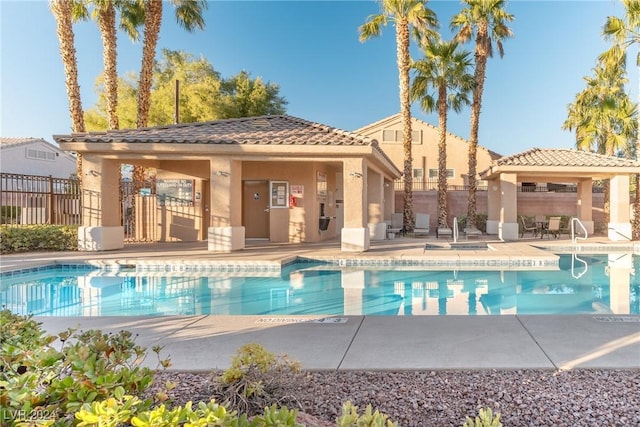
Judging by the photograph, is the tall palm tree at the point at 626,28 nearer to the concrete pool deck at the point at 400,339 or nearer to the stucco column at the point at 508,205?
the stucco column at the point at 508,205

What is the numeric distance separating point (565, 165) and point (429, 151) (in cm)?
1648

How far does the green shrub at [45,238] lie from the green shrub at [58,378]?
13.6m

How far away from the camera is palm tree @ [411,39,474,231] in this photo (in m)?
20.7

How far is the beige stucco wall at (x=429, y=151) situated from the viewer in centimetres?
3409

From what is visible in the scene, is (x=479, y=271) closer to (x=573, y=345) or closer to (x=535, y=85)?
(x=573, y=345)

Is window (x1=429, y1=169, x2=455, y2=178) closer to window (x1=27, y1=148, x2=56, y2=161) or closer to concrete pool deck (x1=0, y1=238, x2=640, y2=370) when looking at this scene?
concrete pool deck (x1=0, y1=238, x2=640, y2=370)

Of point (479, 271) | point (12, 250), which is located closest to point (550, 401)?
point (479, 271)

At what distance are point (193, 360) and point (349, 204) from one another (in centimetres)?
1037

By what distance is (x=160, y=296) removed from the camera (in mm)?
9203

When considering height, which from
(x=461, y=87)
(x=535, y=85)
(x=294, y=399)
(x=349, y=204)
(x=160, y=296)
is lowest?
(x=160, y=296)

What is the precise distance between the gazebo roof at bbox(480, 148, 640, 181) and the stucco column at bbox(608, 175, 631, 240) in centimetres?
51

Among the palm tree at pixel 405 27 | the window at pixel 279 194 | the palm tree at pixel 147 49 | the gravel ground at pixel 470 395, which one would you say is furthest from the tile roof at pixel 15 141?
the gravel ground at pixel 470 395

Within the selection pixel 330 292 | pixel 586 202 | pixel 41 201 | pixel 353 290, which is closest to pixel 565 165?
pixel 586 202

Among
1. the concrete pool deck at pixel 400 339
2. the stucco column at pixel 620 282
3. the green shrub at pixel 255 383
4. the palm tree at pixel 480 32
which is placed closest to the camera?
the green shrub at pixel 255 383
